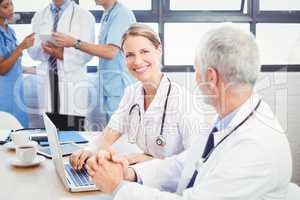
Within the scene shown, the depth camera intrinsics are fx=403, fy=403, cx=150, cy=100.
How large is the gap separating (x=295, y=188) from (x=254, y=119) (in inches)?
9.7

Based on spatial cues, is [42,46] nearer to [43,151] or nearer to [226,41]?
[43,151]

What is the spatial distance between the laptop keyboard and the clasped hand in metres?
0.14

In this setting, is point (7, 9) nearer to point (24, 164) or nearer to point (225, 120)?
point (24, 164)

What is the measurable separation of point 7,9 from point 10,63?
0.44 meters

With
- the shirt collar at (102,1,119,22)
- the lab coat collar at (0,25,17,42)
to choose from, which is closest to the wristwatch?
the shirt collar at (102,1,119,22)

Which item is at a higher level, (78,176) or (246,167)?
(246,167)

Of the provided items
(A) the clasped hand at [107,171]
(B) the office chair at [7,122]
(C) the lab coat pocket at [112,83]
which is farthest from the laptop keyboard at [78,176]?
(C) the lab coat pocket at [112,83]

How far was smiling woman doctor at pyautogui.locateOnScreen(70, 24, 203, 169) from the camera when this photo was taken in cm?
192

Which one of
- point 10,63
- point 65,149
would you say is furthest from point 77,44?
point 65,149

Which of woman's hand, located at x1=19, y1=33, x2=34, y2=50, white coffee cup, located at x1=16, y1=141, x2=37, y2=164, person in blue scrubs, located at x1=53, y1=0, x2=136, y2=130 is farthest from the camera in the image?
woman's hand, located at x1=19, y1=33, x2=34, y2=50

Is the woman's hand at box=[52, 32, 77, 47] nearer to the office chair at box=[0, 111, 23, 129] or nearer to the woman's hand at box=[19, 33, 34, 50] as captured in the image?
the woman's hand at box=[19, 33, 34, 50]

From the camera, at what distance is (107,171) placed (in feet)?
4.30

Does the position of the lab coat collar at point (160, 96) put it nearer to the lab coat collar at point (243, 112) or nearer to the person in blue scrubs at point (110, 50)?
the lab coat collar at point (243, 112)

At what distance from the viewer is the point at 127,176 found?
146cm
